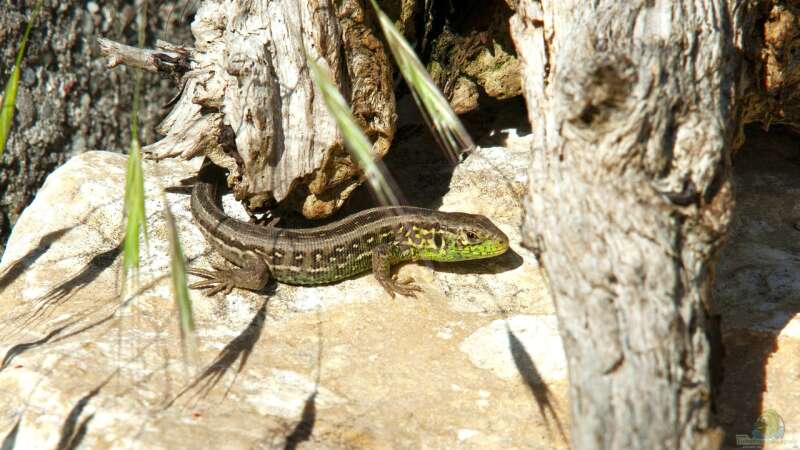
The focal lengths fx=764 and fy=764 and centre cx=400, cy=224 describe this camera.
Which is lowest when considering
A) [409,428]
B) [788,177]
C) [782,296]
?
[409,428]

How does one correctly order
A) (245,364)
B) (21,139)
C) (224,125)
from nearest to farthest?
1. (245,364)
2. (224,125)
3. (21,139)

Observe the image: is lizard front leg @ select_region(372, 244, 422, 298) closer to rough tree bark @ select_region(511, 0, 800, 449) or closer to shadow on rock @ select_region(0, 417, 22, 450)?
rough tree bark @ select_region(511, 0, 800, 449)

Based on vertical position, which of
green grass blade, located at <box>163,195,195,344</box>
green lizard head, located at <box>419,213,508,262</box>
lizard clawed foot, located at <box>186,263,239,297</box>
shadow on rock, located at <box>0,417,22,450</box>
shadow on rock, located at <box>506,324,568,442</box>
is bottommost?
shadow on rock, located at <box>506,324,568,442</box>

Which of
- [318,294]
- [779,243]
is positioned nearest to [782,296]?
[779,243]

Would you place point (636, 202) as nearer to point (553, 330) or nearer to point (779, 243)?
point (553, 330)

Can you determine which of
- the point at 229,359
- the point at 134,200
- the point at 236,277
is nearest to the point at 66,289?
the point at 236,277

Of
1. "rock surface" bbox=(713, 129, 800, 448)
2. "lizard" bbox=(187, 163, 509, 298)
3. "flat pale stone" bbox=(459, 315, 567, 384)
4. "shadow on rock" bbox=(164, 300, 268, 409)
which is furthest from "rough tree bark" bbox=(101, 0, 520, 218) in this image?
"rock surface" bbox=(713, 129, 800, 448)

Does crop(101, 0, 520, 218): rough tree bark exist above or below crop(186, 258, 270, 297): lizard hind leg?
above
